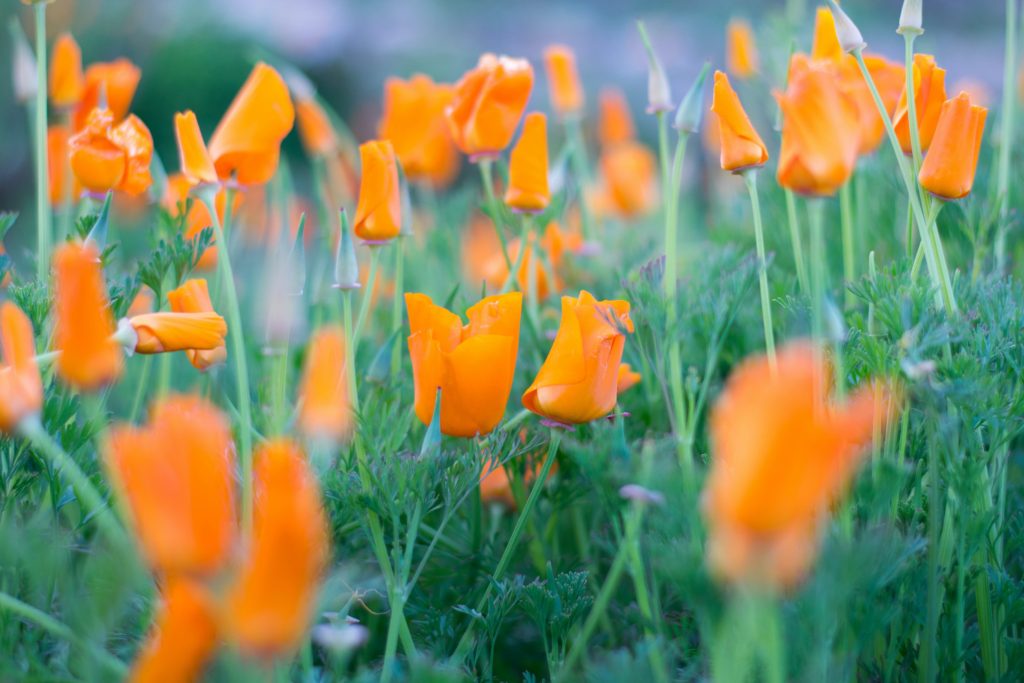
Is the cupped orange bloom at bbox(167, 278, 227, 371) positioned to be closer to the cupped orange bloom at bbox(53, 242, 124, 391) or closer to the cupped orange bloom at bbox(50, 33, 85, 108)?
the cupped orange bloom at bbox(53, 242, 124, 391)

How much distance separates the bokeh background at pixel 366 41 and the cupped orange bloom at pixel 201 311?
3288 millimetres

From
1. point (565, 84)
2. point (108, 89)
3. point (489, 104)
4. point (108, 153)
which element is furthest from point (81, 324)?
point (565, 84)

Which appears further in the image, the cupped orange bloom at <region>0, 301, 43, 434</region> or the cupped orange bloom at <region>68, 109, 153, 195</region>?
the cupped orange bloom at <region>68, 109, 153, 195</region>

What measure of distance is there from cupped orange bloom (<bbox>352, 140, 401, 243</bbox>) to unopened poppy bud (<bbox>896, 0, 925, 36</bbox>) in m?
0.49

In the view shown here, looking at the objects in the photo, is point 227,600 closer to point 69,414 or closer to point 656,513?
point 656,513

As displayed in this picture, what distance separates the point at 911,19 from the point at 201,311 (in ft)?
2.33

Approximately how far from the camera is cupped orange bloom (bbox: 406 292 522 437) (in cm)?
81

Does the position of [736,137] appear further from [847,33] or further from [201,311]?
[201,311]

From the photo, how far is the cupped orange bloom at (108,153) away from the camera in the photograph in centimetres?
96

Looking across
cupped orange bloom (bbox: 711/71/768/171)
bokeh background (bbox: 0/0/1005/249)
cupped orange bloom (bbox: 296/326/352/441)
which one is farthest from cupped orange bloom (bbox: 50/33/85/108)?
bokeh background (bbox: 0/0/1005/249)

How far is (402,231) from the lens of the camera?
999 mm

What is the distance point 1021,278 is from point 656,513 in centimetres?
65

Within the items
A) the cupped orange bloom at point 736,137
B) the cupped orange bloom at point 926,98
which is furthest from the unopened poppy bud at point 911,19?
the cupped orange bloom at point 736,137

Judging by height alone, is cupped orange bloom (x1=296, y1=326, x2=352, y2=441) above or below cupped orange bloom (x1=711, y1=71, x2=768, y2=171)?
below
